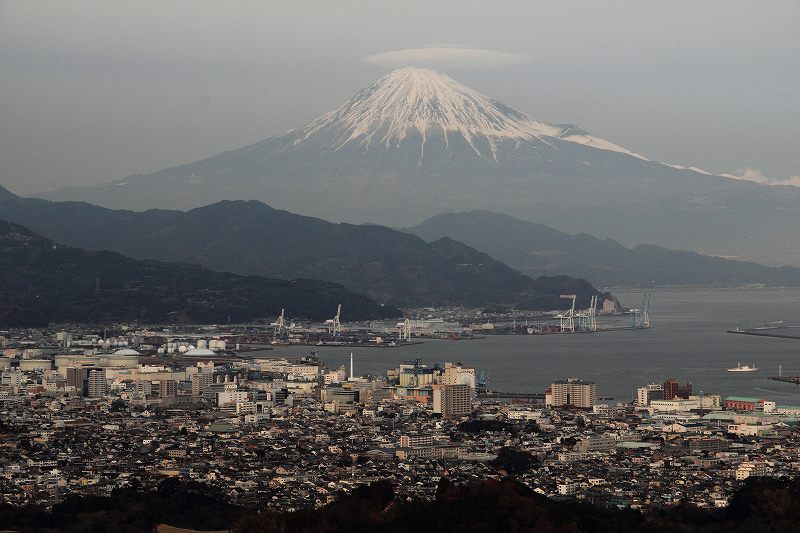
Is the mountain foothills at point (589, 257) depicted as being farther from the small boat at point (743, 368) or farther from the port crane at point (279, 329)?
the small boat at point (743, 368)

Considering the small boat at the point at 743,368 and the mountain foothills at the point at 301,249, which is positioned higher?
the mountain foothills at the point at 301,249

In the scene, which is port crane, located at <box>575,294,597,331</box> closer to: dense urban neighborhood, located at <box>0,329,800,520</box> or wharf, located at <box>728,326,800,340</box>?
wharf, located at <box>728,326,800,340</box>

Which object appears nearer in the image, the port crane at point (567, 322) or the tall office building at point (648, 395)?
the tall office building at point (648, 395)

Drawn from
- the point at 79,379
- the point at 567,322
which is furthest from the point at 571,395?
the point at 567,322

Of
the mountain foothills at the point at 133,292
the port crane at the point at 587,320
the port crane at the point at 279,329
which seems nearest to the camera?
the port crane at the point at 279,329

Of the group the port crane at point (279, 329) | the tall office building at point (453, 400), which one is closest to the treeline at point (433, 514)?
the tall office building at point (453, 400)

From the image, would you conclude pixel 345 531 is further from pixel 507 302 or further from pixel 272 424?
pixel 507 302

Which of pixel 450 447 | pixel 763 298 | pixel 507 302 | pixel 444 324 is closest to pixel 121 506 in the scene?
pixel 450 447
